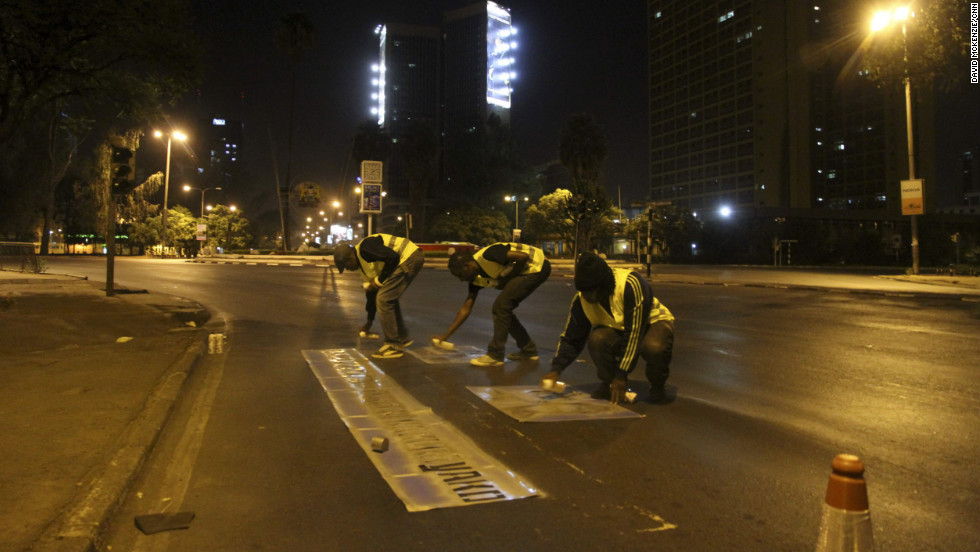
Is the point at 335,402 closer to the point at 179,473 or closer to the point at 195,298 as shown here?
the point at 179,473

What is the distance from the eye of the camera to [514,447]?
4770 millimetres

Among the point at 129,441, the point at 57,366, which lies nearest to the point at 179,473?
the point at 129,441

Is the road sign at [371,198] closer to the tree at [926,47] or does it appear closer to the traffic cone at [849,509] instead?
→ the traffic cone at [849,509]

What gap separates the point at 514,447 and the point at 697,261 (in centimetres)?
6047

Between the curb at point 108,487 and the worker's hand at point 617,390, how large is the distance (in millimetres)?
3739

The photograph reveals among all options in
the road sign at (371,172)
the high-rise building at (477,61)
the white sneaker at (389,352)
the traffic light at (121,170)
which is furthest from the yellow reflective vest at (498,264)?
the high-rise building at (477,61)

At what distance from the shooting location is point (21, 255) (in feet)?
90.7

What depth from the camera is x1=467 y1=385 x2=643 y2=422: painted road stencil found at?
219 inches

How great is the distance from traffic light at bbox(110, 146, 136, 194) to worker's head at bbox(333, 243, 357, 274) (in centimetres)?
811

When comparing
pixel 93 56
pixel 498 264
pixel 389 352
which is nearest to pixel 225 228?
pixel 93 56

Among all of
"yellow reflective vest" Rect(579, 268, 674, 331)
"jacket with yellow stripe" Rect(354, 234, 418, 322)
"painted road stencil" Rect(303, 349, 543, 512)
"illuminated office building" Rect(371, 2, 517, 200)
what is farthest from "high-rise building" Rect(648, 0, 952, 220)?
"painted road stencil" Rect(303, 349, 543, 512)

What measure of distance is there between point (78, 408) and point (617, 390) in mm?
4645

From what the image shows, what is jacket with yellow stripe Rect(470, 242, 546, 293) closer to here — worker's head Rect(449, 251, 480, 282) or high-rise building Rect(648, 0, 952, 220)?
worker's head Rect(449, 251, 480, 282)

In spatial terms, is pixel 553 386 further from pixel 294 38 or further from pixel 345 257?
pixel 294 38
